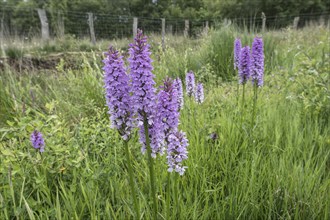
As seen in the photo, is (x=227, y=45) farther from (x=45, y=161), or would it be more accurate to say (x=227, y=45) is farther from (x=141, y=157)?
(x=45, y=161)

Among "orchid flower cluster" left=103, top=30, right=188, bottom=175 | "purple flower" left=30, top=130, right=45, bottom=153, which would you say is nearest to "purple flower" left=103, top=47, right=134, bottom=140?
"orchid flower cluster" left=103, top=30, right=188, bottom=175

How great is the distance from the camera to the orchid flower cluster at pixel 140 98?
1.16 metres

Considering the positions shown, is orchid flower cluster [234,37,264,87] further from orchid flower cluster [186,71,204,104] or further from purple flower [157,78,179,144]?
purple flower [157,78,179,144]

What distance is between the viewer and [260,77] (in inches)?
99.8

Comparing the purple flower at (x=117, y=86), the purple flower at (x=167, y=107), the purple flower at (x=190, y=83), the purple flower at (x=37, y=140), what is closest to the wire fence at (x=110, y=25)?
the purple flower at (x=190, y=83)

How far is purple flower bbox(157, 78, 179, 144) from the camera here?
47.5 inches

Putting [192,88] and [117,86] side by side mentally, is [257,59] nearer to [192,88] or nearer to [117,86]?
[192,88]

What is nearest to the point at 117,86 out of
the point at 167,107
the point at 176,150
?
the point at 167,107

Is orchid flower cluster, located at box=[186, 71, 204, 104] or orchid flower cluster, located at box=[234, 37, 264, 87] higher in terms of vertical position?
orchid flower cluster, located at box=[234, 37, 264, 87]

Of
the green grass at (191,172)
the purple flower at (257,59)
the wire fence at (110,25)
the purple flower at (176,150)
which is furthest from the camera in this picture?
the wire fence at (110,25)

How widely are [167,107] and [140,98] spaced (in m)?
0.14

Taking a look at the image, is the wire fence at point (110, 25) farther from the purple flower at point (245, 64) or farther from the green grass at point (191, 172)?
the purple flower at point (245, 64)

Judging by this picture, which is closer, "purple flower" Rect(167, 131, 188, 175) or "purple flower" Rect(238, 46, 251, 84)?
"purple flower" Rect(167, 131, 188, 175)

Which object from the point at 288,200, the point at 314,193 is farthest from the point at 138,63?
the point at 314,193
